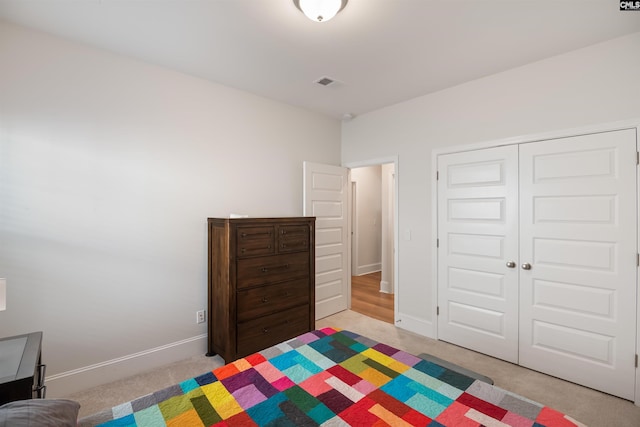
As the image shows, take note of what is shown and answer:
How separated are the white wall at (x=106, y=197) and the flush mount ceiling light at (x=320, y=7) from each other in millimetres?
1606

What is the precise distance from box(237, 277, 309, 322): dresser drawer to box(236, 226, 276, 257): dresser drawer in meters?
0.35

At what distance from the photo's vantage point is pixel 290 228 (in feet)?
10.4

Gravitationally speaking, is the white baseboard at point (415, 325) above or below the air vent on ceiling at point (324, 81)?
below

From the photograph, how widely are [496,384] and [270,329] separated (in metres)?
2.02

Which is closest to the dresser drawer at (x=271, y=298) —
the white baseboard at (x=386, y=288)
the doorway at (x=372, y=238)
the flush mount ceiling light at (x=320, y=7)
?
the doorway at (x=372, y=238)

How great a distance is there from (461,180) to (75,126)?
138 inches

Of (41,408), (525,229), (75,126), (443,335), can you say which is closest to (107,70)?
(75,126)

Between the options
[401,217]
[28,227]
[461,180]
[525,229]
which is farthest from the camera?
[401,217]

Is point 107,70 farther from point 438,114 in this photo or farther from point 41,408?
point 438,114

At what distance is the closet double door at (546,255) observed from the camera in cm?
230

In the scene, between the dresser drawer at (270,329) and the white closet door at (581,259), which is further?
the dresser drawer at (270,329)

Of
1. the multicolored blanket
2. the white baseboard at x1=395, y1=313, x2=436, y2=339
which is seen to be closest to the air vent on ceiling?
the multicolored blanket

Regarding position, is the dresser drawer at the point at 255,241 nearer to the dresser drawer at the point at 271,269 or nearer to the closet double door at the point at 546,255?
the dresser drawer at the point at 271,269

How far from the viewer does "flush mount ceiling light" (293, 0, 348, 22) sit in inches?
70.1
